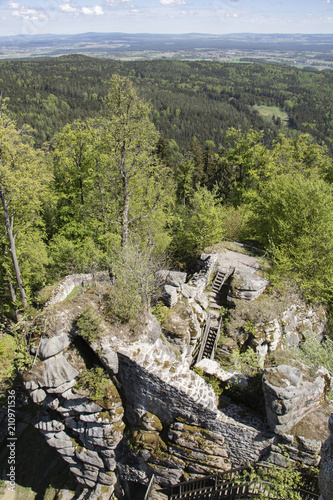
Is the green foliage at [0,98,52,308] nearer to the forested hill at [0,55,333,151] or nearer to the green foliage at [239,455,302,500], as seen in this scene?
the green foliage at [239,455,302,500]

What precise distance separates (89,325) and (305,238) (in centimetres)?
1314

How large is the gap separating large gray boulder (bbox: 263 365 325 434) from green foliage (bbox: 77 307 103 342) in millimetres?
5858

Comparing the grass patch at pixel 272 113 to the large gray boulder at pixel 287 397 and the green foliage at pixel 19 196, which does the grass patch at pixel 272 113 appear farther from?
the large gray boulder at pixel 287 397

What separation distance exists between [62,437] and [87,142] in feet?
51.6

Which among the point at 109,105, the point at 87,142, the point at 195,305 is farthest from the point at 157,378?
the point at 87,142

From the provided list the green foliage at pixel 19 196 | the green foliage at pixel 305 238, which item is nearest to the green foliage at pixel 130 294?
the green foliage at pixel 19 196

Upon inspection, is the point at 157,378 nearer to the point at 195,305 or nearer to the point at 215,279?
the point at 195,305

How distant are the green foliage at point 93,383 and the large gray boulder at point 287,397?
5.45 m

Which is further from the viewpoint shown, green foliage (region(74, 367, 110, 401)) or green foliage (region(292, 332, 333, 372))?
green foliage (region(292, 332, 333, 372))

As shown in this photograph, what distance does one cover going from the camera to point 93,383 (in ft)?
31.7

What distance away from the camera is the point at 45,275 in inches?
→ 744

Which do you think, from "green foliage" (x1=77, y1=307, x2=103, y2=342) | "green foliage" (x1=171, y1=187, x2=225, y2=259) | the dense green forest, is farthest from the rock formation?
"green foliage" (x1=171, y1=187, x2=225, y2=259)

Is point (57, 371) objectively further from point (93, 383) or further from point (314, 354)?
point (314, 354)

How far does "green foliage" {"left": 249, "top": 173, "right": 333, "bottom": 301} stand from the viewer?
16.1 metres
